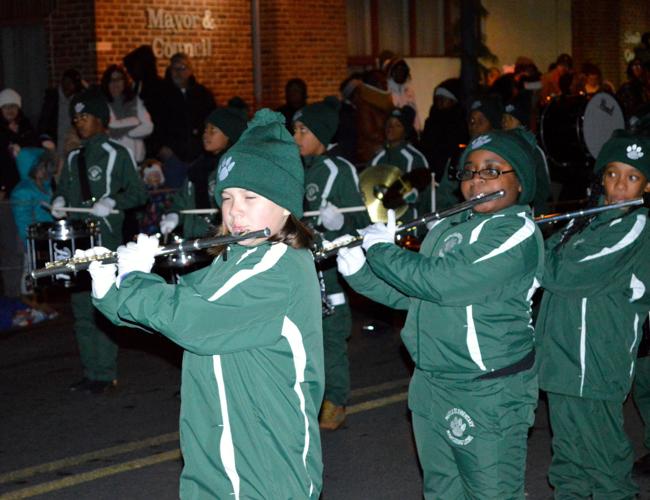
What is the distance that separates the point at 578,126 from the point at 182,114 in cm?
553

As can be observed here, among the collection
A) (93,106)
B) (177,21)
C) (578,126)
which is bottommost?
(578,126)

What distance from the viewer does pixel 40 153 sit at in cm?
1225

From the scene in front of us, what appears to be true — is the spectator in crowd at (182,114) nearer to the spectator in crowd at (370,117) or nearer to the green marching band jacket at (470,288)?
the spectator in crowd at (370,117)

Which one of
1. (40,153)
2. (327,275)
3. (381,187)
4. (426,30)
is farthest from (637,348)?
(426,30)

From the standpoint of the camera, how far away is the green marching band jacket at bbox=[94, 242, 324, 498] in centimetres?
362

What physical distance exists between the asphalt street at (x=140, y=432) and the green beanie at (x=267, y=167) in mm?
2791

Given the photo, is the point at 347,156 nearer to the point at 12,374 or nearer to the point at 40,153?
the point at 40,153

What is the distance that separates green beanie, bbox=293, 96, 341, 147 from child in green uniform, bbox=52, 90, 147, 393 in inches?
65.5

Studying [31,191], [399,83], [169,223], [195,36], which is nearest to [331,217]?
[169,223]

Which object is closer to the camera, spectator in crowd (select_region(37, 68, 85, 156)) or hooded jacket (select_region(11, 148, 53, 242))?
hooded jacket (select_region(11, 148, 53, 242))

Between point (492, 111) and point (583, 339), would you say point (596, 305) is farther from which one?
point (492, 111)

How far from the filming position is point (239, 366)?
3.68 m

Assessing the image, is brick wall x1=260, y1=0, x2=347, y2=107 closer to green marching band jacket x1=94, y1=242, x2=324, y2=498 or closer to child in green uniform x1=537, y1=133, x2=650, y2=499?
child in green uniform x1=537, y1=133, x2=650, y2=499

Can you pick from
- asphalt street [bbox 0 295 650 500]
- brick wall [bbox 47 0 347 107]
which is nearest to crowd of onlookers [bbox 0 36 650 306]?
brick wall [bbox 47 0 347 107]
